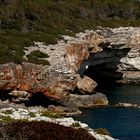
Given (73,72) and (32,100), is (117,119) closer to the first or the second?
(32,100)

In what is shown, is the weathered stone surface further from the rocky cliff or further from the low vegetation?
the low vegetation

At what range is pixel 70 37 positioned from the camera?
257 ft

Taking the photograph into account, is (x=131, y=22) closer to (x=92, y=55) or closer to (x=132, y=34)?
(x=132, y=34)

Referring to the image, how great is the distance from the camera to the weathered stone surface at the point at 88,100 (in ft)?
204

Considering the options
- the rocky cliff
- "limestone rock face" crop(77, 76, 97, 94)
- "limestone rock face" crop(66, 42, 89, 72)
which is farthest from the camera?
"limestone rock face" crop(66, 42, 89, 72)

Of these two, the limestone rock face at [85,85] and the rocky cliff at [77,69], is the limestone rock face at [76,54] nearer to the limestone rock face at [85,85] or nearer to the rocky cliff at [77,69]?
the rocky cliff at [77,69]

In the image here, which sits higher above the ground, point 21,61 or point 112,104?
point 21,61

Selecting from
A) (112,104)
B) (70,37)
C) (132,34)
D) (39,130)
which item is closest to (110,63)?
(132,34)

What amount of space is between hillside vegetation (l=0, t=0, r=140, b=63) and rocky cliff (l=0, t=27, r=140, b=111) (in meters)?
2.59

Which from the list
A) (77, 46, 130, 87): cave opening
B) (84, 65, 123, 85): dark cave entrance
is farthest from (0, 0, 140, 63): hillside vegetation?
(84, 65, 123, 85): dark cave entrance

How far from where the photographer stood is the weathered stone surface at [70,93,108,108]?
6203 cm

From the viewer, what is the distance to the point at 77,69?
238 ft

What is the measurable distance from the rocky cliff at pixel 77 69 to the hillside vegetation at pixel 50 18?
A: 259 centimetres

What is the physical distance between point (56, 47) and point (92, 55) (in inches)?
370
